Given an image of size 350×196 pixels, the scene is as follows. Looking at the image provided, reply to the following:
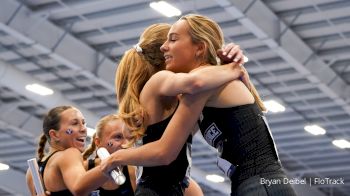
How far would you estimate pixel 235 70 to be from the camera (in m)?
3.16

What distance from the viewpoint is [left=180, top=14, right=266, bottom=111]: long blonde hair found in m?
3.19

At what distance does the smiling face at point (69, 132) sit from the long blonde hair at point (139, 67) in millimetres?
1235

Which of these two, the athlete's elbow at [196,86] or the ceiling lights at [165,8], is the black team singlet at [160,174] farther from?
the ceiling lights at [165,8]

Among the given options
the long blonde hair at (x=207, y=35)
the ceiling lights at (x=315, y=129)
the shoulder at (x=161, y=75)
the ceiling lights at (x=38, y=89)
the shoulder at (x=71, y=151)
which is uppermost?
the ceiling lights at (x=315, y=129)

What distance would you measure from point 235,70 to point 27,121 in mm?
14954

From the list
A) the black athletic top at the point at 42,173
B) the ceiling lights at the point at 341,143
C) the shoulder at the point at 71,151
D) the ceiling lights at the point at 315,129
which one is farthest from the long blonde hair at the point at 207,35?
the ceiling lights at the point at 341,143

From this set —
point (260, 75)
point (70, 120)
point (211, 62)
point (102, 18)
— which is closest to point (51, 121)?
point (70, 120)

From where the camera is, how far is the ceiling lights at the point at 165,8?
35.3 feet

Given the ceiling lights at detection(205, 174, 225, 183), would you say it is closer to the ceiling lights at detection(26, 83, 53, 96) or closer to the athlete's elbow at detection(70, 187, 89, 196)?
the ceiling lights at detection(26, 83, 53, 96)

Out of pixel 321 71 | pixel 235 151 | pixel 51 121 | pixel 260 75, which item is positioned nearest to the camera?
pixel 235 151

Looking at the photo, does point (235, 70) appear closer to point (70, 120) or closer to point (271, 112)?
point (70, 120)

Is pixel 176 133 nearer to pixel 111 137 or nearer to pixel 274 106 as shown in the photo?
pixel 111 137

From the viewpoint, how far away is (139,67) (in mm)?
3443

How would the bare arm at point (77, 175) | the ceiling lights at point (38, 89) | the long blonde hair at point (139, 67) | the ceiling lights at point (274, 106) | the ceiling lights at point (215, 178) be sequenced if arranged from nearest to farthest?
the long blonde hair at point (139, 67)
the bare arm at point (77, 175)
the ceiling lights at point (38, 89)
the ceiling lights at point (274, 106)
the ceiling lights at point (215, 178)
